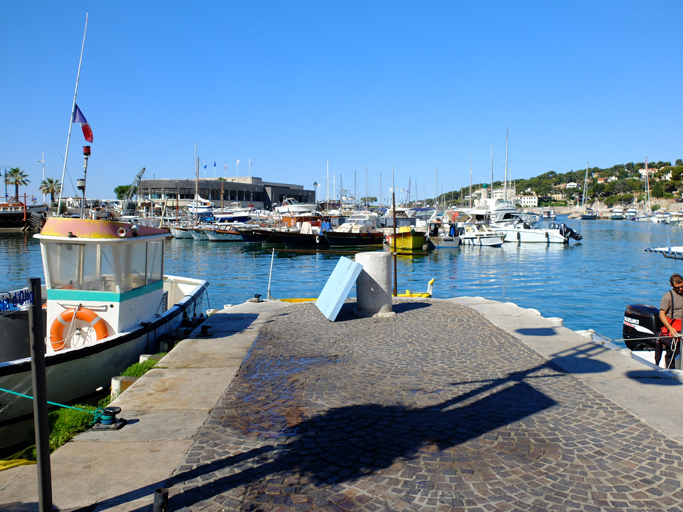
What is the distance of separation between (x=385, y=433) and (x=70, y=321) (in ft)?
20.6

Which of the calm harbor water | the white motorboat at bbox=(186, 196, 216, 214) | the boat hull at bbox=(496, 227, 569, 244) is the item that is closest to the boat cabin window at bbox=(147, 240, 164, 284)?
the calm harbor water

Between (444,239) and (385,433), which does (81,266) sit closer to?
(385,433)

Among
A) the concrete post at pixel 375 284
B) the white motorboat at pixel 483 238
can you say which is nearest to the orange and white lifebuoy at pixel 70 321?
the concrete post at pixel 375 284

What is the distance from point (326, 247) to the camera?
4850 centimetres

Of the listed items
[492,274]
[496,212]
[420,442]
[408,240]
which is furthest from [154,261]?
[496,212]

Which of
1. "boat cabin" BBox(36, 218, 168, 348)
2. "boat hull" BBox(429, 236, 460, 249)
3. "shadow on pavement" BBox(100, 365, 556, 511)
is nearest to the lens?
"shadow on pavement" BBox(100, 365, 556, 511)

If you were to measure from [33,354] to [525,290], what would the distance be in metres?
25.4

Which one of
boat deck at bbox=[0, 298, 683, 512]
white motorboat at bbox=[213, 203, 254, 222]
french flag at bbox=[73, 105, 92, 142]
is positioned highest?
french flag at bbox=[73, 105, 92, 142]

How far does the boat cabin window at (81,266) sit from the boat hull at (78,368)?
1.03 m

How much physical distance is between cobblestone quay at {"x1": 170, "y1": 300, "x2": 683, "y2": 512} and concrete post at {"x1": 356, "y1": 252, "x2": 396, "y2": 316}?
9.94 feet

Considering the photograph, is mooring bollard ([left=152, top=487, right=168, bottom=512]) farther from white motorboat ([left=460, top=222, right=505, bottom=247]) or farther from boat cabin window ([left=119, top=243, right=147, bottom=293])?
white motorboat ([left=460, top=222, right=505, bottom=247])

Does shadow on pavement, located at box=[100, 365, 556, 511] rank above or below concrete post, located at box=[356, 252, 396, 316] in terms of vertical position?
below

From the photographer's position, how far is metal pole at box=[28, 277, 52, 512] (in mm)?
2906

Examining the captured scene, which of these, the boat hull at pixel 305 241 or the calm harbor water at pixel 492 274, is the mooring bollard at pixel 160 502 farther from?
the boat hull at pixel 305 241
